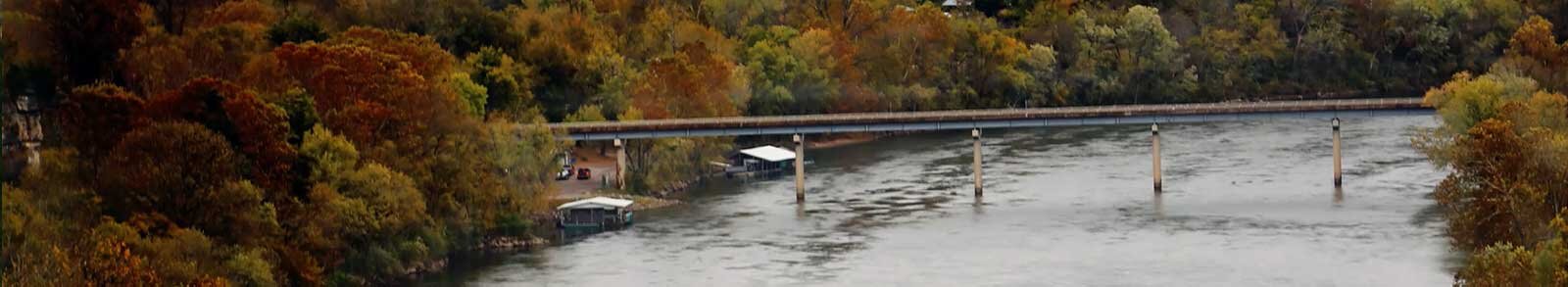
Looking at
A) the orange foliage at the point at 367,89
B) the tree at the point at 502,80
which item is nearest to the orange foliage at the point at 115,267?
the orange foliage at the point at 367,89

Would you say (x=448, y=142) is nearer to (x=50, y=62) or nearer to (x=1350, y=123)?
(x=50, y=62)

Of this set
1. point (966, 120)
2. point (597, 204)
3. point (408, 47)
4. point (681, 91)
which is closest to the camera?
point (597, 204)

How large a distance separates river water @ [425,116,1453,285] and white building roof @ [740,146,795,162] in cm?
107

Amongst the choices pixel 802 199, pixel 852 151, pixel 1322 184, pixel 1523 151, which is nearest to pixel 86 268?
pixel 1523 151

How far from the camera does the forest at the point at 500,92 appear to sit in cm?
6481

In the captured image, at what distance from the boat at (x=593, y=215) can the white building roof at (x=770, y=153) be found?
19.2 metres

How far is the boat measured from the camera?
86.6m

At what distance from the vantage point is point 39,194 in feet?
202

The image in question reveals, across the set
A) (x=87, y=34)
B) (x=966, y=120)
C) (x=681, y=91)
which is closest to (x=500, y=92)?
(x=681, y=91)

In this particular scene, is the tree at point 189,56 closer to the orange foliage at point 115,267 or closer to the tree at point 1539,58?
the orange foliage at point 115,267

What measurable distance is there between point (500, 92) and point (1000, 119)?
17.1 meters

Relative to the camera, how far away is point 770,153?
108375mm

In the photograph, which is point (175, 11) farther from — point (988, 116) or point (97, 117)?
point (988, 116)

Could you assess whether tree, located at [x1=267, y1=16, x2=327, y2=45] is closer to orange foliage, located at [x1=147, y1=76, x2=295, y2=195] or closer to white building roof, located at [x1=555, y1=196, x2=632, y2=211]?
white building roof, located at [x1=555, y1=196, x2=632, y2=211]
